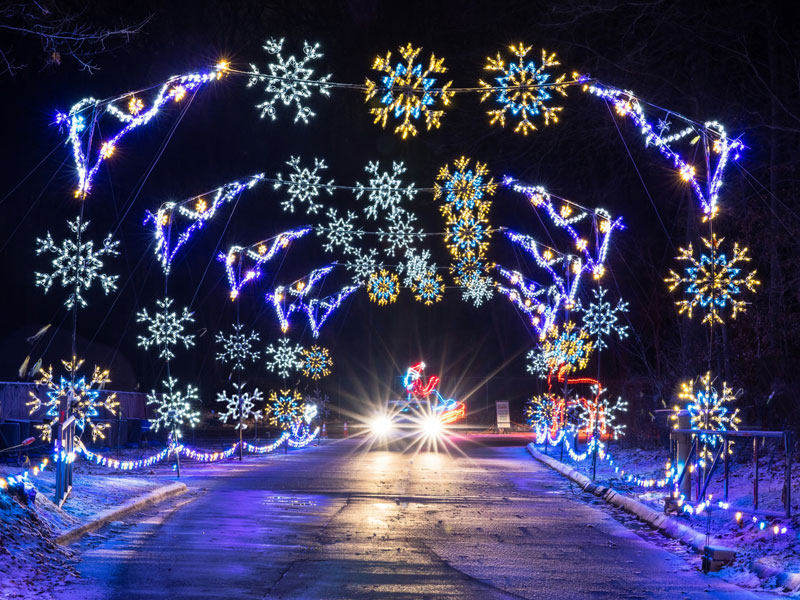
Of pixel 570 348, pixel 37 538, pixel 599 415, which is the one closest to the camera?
pixel 37 538

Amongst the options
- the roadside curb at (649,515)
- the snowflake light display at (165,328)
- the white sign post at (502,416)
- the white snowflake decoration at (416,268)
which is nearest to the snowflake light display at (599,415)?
the roadside curb at (649,515)

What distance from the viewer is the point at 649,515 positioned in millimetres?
13258

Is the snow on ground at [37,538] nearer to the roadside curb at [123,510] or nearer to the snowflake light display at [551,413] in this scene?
the roadside curb at [123,510]

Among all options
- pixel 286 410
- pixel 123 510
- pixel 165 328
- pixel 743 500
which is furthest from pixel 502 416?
pixel 123 510

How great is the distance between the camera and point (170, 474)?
21.1 meters

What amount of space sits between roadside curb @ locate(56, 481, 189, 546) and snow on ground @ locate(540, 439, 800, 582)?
6885 millimetres

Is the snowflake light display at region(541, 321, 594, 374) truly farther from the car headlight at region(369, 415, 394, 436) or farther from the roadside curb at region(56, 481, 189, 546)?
the car headlight at region(369, 415, 394, 436)

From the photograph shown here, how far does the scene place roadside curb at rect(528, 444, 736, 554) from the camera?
35.4 feet

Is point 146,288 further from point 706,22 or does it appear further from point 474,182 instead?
point 706,22

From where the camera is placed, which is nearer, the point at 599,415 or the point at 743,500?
the point at 743,500

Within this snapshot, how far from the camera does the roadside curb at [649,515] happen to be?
425 inches

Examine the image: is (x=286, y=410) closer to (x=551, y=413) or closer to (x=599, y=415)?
(x=551, y=413)

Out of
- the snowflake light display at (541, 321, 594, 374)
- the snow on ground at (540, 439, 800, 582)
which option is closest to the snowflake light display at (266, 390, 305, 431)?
the snowflake light display at (541, 321, 594, 374)

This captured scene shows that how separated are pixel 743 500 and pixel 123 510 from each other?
8655 mm
